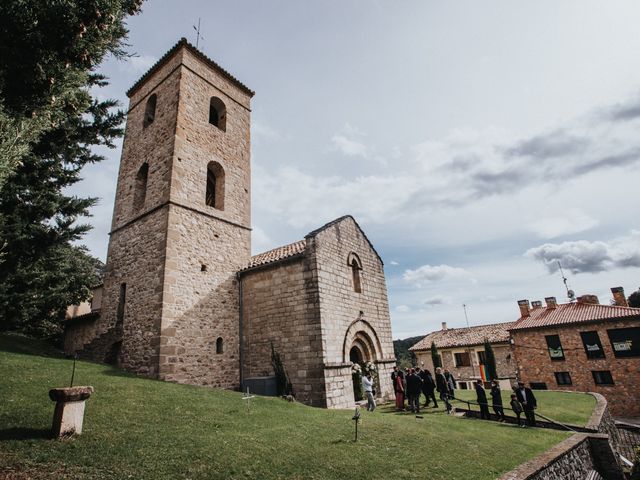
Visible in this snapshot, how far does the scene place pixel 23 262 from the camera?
38.1ft

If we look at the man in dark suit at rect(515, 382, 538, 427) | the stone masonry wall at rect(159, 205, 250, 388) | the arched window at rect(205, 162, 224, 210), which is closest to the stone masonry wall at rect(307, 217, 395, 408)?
the stone masonry wall at rect(159, 205, 250, 388)

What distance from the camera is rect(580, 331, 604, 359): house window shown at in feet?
82.5

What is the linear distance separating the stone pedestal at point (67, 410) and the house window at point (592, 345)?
32194 millimetres

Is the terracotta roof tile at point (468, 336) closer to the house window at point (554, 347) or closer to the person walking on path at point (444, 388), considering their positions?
the house window at point (554, 347)

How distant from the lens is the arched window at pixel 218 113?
17.2 metres

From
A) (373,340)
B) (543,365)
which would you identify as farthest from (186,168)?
(543,365)

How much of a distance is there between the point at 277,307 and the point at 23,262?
899cm

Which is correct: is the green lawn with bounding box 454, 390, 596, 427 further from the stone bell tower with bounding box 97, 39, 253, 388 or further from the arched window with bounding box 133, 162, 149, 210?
the arched window with bounding box 133, 162, 149, 210

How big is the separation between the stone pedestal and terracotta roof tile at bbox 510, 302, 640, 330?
31.5 meters

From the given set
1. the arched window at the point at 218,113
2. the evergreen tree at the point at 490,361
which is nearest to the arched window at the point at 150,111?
the arched window at the point at 218,113

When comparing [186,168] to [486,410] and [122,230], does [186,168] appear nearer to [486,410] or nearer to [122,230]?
[122,230]

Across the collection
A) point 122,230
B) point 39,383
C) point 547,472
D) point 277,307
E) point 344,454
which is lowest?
point 547,472

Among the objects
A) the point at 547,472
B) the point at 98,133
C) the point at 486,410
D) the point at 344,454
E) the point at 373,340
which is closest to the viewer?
the point at 344,454

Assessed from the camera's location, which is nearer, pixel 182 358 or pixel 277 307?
pixel 182 358
